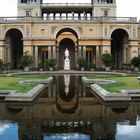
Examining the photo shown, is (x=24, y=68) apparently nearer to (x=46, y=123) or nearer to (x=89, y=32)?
(x=89, y=32)

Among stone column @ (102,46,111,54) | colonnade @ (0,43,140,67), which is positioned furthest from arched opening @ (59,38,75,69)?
stone column @ (102,46,111,54)

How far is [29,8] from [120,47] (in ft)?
54.6

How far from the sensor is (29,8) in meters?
55.9

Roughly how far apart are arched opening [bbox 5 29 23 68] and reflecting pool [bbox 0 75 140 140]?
36225 millimetres

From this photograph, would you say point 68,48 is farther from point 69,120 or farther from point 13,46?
point 69,120

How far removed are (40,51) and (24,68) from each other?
8.59m

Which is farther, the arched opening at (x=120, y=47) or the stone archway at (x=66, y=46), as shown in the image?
the stone archway at (x=66, y=46)

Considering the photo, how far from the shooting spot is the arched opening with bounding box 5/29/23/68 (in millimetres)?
52562

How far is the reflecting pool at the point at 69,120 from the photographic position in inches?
404

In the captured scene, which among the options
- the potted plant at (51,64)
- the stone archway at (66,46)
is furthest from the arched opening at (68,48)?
the potted plant at (51,64)

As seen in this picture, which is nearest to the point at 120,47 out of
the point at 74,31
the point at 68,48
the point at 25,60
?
the point at 74,31

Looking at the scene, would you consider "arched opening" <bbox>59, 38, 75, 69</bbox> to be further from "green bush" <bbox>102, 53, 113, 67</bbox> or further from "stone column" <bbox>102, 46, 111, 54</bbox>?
"green bush" <bbox>102, 53, 113, 67</bbox>

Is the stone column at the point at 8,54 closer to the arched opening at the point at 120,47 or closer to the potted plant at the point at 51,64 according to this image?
the potted plant at the point at 51,64

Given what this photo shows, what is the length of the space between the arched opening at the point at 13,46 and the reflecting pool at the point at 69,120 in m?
→ 36.2
